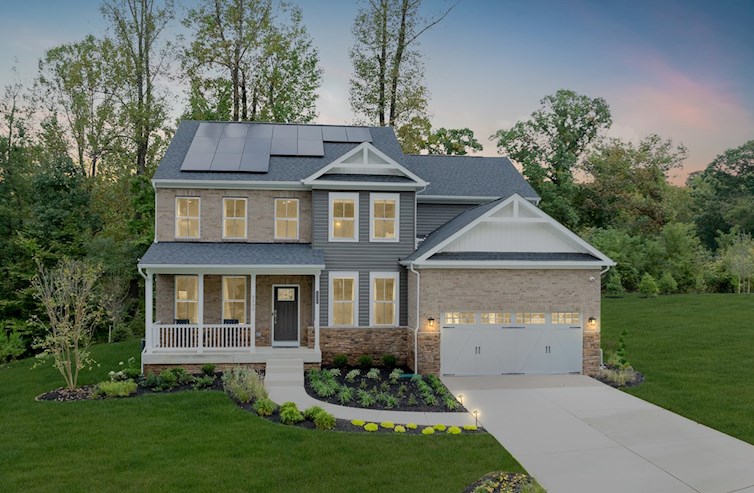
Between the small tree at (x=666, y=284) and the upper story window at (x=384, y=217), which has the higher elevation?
the upper story window at (x=384, y=217)

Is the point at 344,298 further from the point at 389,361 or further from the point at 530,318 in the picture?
the point at 530,318

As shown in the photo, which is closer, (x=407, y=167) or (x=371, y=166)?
(x=371, y=166)

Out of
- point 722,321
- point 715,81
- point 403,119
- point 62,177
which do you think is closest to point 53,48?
point 62,177

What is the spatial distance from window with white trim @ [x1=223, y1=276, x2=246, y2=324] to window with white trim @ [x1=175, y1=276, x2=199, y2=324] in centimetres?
90

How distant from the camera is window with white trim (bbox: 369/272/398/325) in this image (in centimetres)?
1741

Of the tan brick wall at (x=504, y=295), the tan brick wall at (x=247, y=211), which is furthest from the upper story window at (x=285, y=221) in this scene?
the tan brick wall at (x=504, y=295)

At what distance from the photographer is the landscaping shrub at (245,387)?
40.7 feet

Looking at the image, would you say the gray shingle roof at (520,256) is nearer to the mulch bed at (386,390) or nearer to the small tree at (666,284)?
the mulch bed at (386,390)

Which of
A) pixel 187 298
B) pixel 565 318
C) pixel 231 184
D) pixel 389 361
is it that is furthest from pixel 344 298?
pixel 565 318

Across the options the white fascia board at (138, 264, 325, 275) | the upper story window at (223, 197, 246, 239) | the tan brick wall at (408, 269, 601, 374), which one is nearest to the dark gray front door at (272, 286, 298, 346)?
the white fascia board at (138, 264, 325, 275)

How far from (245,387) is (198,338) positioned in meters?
3.74

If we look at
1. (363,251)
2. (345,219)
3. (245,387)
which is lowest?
(245,387)

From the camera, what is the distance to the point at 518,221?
51.9 ft

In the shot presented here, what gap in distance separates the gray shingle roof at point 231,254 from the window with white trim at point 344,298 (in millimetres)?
1031
